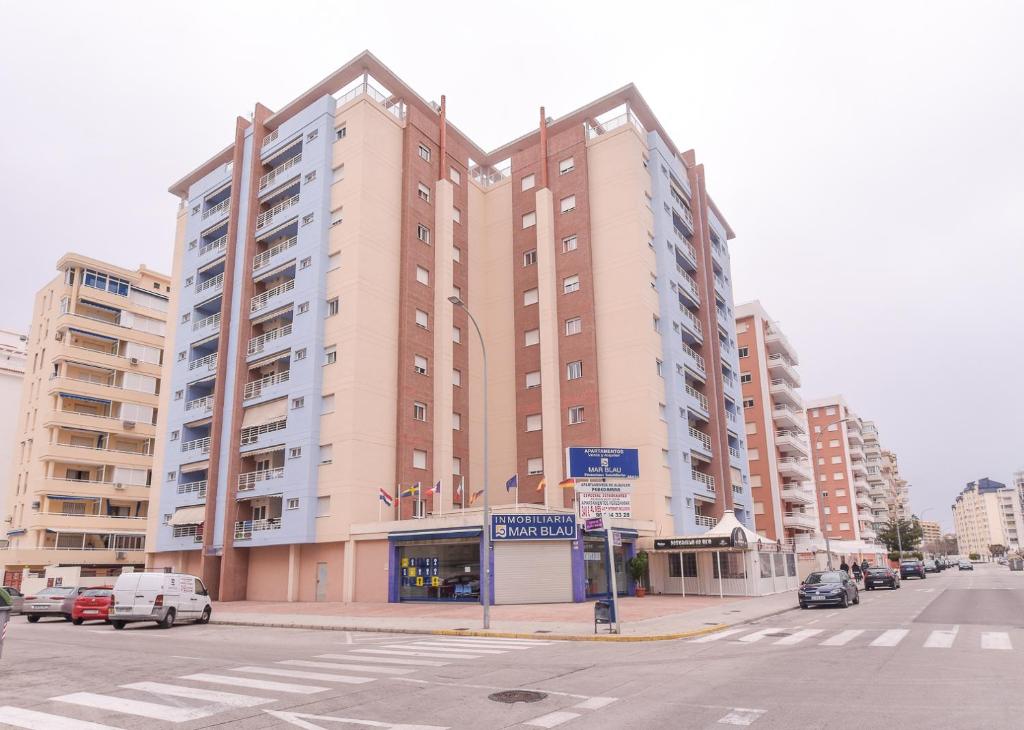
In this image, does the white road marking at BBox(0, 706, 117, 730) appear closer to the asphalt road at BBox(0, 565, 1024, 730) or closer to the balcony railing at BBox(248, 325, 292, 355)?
the asphalt road at BBox(0, 565, 1024, 730)

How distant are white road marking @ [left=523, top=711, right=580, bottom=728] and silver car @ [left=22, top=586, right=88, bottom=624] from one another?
86.6 ft

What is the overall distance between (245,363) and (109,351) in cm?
2461

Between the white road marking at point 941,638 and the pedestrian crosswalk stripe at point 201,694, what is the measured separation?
13.5 metres

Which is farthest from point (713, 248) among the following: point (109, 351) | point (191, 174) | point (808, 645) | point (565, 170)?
point (109, 351)

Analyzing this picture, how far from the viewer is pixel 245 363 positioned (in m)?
42.0

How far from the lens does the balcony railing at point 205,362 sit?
4462 cm

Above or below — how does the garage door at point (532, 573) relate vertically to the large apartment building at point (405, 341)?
below

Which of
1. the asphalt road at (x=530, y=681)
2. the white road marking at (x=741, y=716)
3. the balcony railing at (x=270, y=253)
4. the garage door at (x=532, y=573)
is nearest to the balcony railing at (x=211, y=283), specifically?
the balcony railing at (x=270, y=253)

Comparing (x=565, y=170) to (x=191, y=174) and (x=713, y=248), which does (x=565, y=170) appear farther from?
(x=191, y=174)

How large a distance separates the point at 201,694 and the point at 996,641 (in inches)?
635

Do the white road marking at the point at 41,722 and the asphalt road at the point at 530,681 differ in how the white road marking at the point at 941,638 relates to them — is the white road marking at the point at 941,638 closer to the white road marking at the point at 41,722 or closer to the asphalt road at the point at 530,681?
the asphalt road at the point at 530,681

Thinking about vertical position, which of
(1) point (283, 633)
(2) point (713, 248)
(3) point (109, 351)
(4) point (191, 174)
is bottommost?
(1) point (283, 633)

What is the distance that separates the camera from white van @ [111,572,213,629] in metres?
23.4

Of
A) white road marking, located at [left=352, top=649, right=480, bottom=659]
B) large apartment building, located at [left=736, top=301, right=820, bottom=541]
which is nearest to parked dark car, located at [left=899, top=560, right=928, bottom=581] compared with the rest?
large apartment building, located at [left=736, top=301, right=820, bottom=541]
